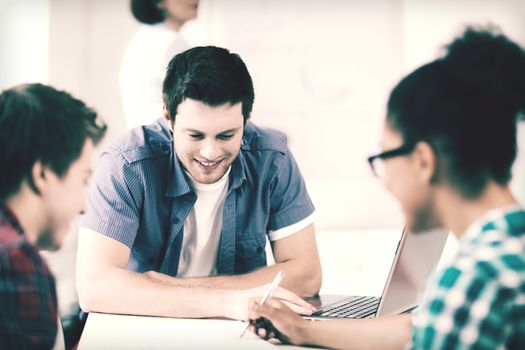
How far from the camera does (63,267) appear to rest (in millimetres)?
2039

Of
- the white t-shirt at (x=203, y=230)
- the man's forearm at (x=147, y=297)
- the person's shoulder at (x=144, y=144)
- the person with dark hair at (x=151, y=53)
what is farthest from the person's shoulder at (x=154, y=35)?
the man's forearm at (x=147, y=297)

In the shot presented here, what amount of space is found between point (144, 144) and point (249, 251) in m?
0.40

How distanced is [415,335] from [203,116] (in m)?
0.88

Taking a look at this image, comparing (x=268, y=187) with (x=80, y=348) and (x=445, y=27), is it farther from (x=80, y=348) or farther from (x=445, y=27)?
(x=445, y=27)

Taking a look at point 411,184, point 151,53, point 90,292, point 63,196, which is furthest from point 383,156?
point 151,53

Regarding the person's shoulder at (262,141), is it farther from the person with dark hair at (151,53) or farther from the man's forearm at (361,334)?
the man's forearm at (361,334)

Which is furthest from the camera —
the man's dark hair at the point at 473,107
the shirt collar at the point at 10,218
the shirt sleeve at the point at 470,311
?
the shirt collar at the point at 10,218

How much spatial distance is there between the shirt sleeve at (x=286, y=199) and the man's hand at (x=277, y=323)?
22.3 inches

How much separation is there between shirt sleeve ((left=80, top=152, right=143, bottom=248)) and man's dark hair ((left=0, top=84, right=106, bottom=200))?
298 millimetres

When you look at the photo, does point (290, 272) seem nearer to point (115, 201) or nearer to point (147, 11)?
point (115, 201)

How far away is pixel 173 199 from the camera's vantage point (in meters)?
1.75

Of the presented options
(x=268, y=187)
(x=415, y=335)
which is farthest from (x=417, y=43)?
(x=415, y=335)

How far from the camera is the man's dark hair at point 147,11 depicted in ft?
7.83

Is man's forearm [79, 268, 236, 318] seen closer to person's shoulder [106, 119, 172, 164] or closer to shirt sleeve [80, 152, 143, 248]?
shirt sleeve [80, 152, 143, 248]
